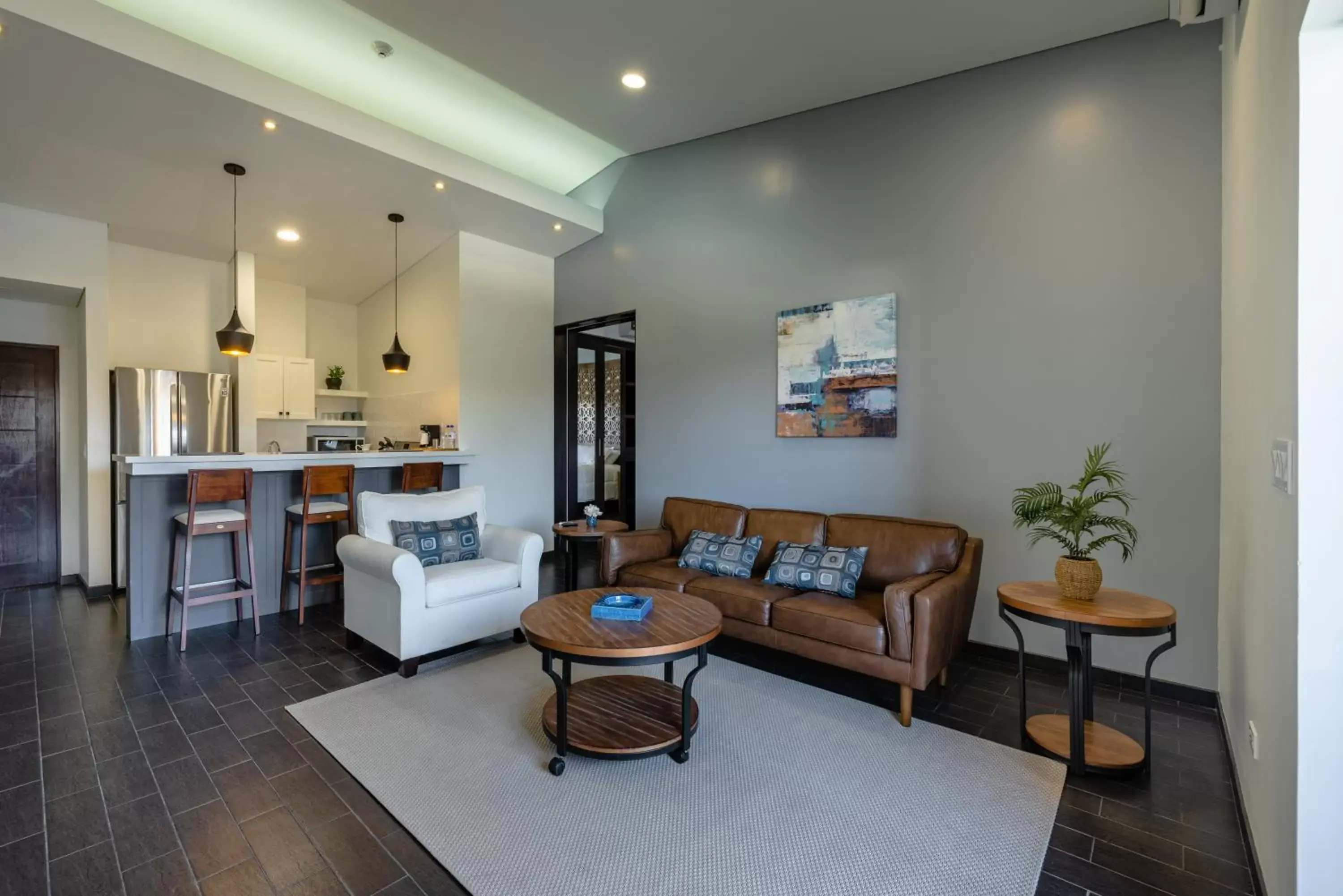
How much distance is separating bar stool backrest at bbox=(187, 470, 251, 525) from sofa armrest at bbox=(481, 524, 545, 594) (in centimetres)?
160

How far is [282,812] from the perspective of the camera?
2.01 meters

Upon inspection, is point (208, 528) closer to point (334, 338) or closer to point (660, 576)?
point (660, 576)

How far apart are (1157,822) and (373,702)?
3199mm

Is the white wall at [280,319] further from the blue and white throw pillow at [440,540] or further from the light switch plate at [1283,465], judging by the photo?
the light switch plate at [1283,465]

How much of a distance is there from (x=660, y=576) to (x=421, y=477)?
7.48 feet

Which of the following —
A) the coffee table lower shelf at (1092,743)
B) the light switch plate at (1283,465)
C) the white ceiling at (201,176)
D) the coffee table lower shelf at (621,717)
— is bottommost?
the coffee table lower shelf at (1092,743)

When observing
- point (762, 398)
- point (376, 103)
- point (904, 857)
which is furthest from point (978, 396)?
point (376, 103)

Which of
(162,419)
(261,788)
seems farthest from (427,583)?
(162,419)

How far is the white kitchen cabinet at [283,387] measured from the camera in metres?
6.20

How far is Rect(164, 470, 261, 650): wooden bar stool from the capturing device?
3629mm

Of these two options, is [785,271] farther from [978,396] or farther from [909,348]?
[978,396]

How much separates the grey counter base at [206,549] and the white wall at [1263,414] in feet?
16.6

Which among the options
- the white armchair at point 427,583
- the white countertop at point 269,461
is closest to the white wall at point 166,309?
the white countertop at point 269,461

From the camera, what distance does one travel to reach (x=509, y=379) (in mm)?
5824
